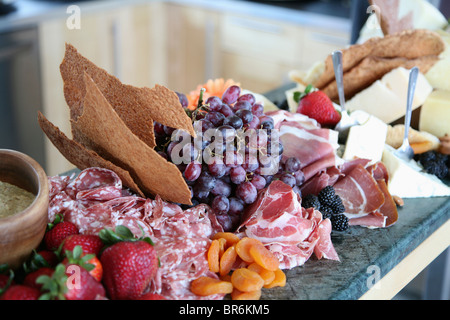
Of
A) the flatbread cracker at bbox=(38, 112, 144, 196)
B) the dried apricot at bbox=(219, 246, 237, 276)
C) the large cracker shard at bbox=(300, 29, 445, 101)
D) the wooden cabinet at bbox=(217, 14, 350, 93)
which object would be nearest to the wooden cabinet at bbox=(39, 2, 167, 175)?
the wooden cabinet at bbox=(217, 14, 350, 93)

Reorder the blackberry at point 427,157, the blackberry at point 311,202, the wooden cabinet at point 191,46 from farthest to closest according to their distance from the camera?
the wooden cabinet at point 191,46, the blackberry at point 427,157, the blackberry at point 311,202

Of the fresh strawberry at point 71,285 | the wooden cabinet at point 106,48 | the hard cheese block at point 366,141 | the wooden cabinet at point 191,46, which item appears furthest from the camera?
the wooden cabinet at point 191,46

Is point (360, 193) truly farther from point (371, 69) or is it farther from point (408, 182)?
point (371, 69)

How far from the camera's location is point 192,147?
94 cm

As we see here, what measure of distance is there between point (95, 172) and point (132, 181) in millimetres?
84

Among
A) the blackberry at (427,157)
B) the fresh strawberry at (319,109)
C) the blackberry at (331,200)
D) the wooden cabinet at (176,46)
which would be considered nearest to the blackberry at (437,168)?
the blackberry at (427,157)

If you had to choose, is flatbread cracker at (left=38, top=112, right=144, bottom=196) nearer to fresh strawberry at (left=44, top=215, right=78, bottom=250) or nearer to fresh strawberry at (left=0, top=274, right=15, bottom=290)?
fresh strawberry at (left=44, top=215, right=78, bottom=250)

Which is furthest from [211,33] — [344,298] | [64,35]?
[344,298]

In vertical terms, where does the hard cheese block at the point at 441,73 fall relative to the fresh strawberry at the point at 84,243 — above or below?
above

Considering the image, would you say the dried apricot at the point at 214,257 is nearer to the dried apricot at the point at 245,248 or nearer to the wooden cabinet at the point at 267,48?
the dried apricot at the point at 245,248

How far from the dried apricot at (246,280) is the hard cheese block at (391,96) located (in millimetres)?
752

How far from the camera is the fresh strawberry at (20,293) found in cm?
67

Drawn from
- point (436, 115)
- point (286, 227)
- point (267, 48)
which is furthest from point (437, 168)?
point (267, 48)

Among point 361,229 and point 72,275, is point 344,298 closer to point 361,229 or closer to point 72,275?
point 361,229
